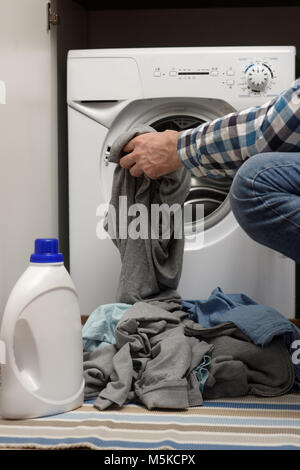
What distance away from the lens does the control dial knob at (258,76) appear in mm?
1701

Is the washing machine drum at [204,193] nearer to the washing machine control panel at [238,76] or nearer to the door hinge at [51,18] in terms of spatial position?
the washing machine control panel at [238,76]

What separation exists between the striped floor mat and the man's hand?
21.2 inches

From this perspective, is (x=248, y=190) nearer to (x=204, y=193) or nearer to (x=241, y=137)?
(x=241, y=137)

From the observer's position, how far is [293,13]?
92.4 inches

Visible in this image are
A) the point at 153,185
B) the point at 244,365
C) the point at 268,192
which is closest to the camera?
the point at 268,192

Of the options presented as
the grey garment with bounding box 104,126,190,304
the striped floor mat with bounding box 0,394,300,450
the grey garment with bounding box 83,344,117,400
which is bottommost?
the striped floor mat with bounding box 0,394,300,450

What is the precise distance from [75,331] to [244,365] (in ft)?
1.14

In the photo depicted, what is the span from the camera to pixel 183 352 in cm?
117

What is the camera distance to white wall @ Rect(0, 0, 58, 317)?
4.43ft

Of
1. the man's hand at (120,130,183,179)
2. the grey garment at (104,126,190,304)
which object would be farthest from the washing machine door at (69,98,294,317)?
the man's hand at (120,130,183,179)

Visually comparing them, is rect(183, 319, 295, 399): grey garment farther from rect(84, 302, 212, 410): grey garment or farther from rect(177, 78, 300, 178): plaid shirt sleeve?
rect(177, 78, 300, 178): plaid shirt sleeve

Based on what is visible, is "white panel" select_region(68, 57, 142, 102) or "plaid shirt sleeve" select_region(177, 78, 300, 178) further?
"white panel" select_region(68, 57, 142, 102)
